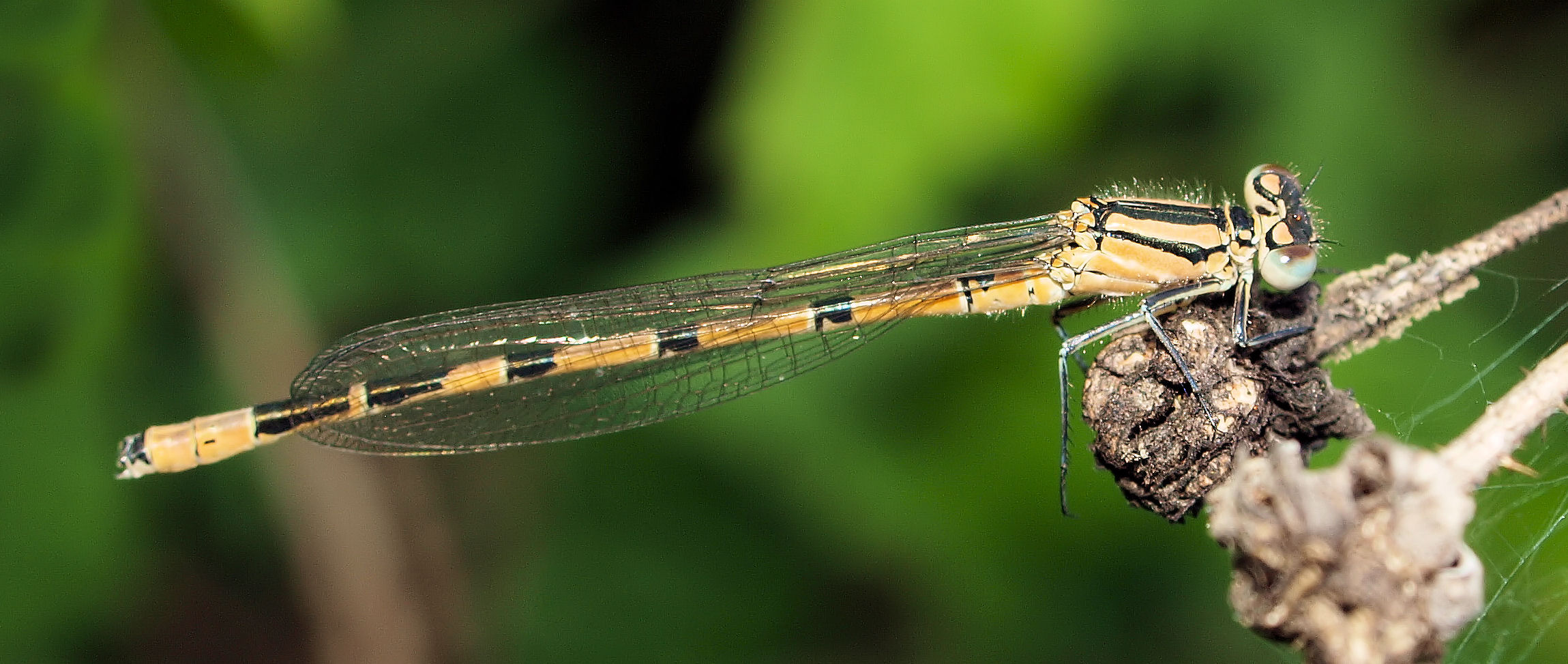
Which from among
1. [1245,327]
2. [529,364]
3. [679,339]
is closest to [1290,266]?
[1245,327]

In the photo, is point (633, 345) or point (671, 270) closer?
point (633, 345)

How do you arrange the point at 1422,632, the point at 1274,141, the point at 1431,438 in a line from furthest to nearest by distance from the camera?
the point at 1274,141 < the point at 1431,438 < the point at 1422,632

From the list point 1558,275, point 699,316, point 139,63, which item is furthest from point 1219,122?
point 139,63

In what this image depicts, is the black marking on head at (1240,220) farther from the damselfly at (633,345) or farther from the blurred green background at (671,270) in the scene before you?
the blurred green background at (671,270)

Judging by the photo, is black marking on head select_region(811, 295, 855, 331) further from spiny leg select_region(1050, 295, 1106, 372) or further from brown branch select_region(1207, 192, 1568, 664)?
brown branch select_region(1207, 192, 1568, 664)

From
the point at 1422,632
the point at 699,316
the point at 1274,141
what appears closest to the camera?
the point at 1422,632

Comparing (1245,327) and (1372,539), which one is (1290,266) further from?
(1372,539)

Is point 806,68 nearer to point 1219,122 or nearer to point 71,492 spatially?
point 1219,122

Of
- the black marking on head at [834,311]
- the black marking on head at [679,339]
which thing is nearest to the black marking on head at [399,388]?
the black marking on head at [679,339]
